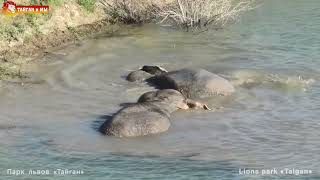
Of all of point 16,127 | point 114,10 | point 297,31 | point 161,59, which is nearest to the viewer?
point 16,127

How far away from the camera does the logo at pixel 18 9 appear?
1906 cm

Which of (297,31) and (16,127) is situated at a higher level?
(297,31)

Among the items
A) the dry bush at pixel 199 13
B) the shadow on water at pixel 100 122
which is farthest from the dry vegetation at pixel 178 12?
the shadow on water at pixel 100 122

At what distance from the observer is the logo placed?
750 inches

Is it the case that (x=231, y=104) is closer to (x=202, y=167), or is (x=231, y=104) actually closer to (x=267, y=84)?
(x=267, y=84)

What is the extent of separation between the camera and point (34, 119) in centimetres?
1320

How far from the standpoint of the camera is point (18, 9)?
1950 cm

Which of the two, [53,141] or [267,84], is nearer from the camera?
[53,141]

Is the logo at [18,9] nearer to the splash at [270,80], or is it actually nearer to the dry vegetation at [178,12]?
the dry vegetation at [178,12]

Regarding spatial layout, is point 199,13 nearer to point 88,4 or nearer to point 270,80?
point 88,4

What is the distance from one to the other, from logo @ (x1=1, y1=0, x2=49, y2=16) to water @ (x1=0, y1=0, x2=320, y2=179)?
1798 millimetres

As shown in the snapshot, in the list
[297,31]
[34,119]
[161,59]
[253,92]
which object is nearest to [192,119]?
[253,92]

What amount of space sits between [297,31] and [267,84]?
6.26 metres

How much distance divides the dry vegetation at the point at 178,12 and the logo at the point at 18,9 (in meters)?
3.37
